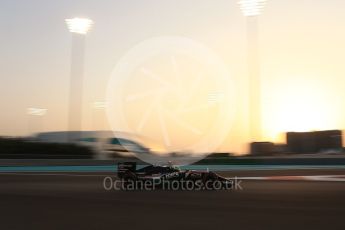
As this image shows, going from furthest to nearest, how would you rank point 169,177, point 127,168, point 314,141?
point 314,141 < point 127,168 < point 169,177

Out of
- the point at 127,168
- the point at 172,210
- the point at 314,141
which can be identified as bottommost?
the point at 172,210

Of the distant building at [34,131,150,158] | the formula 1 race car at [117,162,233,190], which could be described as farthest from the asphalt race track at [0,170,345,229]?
the distant building at [34,131,150,158]

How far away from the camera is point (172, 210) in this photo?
35.9 feet

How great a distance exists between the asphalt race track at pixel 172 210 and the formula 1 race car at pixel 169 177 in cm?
196

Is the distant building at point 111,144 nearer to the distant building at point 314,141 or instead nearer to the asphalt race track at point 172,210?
the asphalt race track at point 172,210

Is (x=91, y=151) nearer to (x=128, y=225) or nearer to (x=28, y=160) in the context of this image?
(x=28, y=160)

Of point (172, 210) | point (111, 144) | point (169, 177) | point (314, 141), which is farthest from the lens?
point (314, 141)

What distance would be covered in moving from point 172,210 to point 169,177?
6697 millimetres

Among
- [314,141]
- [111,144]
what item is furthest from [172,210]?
[314,141]

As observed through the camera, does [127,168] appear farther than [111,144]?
No

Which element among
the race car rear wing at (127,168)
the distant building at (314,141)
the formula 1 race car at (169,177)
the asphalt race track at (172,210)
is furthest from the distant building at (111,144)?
the distant building at (314,141)

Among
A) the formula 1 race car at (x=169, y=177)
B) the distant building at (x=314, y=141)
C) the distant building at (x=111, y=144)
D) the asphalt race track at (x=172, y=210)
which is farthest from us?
the distant building at (x=314, y=141)

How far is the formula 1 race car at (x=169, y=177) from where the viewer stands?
677 inches

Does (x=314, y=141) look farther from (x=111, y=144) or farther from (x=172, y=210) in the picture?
(x=172, y=210)
